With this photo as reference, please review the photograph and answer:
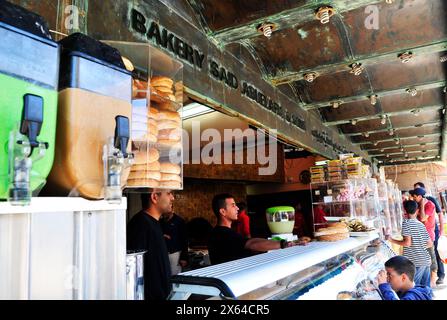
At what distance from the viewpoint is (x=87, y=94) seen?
959 mm

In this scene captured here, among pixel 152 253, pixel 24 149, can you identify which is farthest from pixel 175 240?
pixel 24 149

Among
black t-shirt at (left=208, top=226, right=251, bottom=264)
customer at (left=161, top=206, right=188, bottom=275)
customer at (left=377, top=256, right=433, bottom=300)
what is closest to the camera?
customer at (left=377, top=256, right=433, bottom=300)

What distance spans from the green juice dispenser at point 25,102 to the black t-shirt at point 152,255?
140cm

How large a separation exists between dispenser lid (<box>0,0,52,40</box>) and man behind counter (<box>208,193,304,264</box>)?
224 cm

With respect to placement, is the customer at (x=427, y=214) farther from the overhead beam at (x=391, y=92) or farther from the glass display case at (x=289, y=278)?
the glass display case at (x=289, y=278)

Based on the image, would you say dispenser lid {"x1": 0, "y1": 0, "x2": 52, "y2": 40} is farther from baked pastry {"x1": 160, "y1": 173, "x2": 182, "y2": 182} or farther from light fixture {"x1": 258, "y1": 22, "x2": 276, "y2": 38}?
light fixture {"x1": 258, "y1": 22, "x2": 276, "y2": 38}

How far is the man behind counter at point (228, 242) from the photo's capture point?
2.76 m

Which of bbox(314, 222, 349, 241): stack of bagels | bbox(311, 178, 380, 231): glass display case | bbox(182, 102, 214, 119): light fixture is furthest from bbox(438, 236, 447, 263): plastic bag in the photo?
bbox(182, 102, 214, 119): light fixture

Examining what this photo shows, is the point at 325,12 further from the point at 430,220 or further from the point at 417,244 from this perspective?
the point at 430,220

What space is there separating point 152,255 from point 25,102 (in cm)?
159

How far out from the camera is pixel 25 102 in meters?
0.75

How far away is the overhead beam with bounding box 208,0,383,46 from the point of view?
7.57 ft

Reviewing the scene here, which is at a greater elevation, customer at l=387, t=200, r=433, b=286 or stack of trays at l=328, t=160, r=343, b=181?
stack of trays at l=328, t=160, r=343, b=181

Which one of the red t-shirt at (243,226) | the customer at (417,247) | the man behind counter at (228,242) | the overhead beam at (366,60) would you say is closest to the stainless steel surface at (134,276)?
the man behind counter at (228,242)
